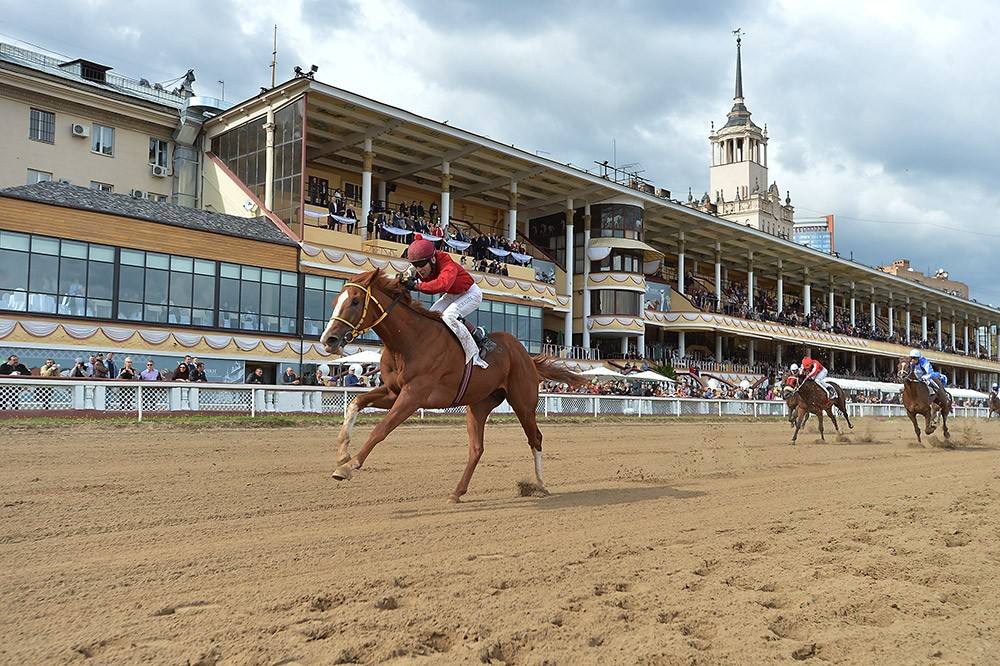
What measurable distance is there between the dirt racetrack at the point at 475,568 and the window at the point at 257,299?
1961 cm

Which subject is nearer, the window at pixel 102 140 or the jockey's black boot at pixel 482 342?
the jockey's black boot at pixel 482 342

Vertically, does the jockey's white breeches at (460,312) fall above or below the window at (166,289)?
below

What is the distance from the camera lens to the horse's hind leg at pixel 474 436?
8.20 metres

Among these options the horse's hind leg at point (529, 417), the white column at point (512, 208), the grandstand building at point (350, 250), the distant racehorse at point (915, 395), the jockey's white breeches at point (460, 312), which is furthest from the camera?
the white column at point (512, 208)

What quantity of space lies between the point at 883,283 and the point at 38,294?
74.3 metres

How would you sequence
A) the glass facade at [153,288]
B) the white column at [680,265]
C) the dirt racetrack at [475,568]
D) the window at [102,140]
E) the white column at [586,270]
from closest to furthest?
the dirt racetrack at [475,568] → the glass facade at [153,288] → the window at [102,140] → the white column at [586,270] → the white column at [680,265]

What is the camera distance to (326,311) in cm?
3319

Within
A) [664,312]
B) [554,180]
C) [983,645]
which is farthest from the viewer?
[664,312]

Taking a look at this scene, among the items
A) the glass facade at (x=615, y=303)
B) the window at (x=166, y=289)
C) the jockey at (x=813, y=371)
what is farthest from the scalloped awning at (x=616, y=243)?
the jockey at (x=813, y=371)

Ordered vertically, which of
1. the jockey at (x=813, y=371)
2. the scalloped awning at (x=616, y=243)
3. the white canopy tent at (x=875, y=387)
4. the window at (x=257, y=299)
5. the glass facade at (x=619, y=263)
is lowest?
the white canopy tent at (x=875, y=387)

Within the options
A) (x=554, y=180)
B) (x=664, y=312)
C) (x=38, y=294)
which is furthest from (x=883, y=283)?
(x=38, y=294)

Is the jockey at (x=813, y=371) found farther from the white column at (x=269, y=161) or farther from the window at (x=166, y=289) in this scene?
the white column at (x=269, y=161)

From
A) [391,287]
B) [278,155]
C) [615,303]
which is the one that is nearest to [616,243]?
[615,303]

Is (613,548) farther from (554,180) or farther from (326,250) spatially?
(554,180)
